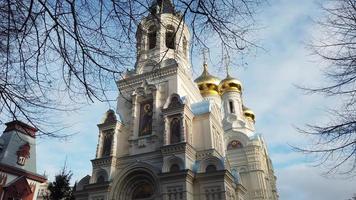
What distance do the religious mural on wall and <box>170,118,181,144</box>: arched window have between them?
1623 mm

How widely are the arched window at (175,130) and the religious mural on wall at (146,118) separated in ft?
Answer: 5.33

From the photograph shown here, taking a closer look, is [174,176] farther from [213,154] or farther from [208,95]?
[208,95]

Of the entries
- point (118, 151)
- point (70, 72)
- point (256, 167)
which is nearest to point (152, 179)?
point (118, 151)

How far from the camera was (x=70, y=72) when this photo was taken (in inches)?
188

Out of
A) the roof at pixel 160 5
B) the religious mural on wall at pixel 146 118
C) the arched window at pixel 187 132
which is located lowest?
the roof at pixel 160 5

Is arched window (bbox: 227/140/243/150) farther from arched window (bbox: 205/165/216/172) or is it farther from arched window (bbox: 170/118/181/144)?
arched window (bbox: 205/165/216/172)

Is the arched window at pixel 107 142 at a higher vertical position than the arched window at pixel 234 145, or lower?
lower

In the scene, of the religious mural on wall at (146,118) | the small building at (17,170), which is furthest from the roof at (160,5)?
the small building at (17,170)

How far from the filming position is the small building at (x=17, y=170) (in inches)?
733

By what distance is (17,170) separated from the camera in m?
19.5

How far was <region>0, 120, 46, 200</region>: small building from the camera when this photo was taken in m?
18.6

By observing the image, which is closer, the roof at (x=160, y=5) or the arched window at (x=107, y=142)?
the roof at (x=160, y=5)

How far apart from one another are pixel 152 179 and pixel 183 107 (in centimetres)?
424

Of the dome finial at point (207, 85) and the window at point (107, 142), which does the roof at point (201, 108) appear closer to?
the window at point (107, 142)
